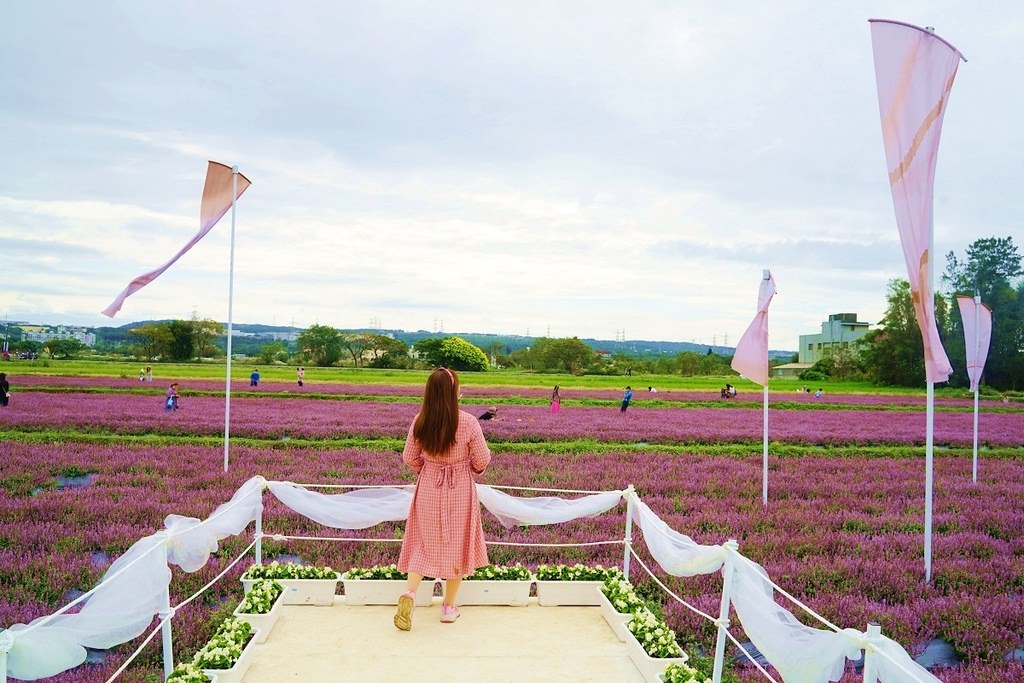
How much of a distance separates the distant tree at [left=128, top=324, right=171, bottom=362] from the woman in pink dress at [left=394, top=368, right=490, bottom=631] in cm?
7228

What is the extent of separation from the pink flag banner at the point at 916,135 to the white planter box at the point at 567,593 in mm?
4227

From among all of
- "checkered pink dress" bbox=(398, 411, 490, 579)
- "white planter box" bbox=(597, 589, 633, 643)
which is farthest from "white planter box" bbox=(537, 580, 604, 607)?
"checkered pink dress" bbox=(398, 411, 490, 579)

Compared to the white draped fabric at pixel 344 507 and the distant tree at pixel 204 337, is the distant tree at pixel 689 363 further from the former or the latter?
the white draped fabric at pixel 344 507

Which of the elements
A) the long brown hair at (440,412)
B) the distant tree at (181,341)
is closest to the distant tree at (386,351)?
the distant tree at (181,341)

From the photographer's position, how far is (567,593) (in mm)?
6152

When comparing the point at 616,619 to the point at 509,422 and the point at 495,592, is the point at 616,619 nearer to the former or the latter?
the point at 495,592

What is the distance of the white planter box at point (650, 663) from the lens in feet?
15.1

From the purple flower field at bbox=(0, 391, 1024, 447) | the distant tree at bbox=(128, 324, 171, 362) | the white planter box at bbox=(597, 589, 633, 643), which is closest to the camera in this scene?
the white planter box at bbox=(597, 589, 633, 643)

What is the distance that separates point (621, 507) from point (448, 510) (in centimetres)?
611

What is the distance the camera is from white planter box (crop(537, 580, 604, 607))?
6113 millimetres

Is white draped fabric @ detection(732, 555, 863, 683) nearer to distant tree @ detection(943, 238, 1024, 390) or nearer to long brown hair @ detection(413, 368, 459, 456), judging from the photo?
long brown hair @ detection(413, 368, 459, 456)

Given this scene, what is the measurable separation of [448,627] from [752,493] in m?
8.61

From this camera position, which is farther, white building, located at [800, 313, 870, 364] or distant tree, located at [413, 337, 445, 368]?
white building, located at [800, 313, 870, 364]

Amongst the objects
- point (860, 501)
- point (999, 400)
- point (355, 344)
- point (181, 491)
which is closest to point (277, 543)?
point (181, 491)
